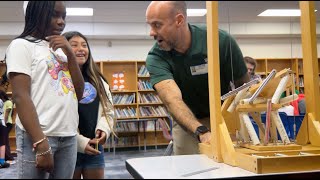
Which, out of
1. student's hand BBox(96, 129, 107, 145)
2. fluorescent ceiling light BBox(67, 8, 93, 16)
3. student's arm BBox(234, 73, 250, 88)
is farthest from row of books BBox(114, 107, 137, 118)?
fluorescent ceiling light BBox(67, 8, 93, 16)

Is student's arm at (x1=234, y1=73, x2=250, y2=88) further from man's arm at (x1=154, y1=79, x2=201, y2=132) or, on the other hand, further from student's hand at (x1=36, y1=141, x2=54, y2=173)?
student's hand at (x1=36, y1=141, x2=54, y2=173)

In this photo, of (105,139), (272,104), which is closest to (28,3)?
(272,104)

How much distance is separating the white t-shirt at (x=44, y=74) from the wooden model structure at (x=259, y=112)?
0.39 m

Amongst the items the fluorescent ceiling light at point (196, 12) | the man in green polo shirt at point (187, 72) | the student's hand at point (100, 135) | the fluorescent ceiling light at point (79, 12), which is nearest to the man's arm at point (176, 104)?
the man in green polo shirt at point (187, 72)

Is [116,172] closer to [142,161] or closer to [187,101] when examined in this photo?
[142,161]

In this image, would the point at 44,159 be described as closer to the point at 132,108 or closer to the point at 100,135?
the point at 100,135

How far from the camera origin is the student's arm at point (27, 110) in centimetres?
88

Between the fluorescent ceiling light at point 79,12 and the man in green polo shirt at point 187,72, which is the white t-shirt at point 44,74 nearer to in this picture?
the fluorescent ceiling light at point 79,12

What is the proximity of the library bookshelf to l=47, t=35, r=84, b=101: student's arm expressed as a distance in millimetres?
193

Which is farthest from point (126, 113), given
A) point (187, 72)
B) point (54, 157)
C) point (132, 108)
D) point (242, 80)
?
point (54, 157)

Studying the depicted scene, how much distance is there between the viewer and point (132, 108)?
5.53 ft

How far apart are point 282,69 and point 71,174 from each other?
68 centimetres

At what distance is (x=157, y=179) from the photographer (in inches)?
28.3

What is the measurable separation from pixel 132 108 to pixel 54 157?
→ 719mm
